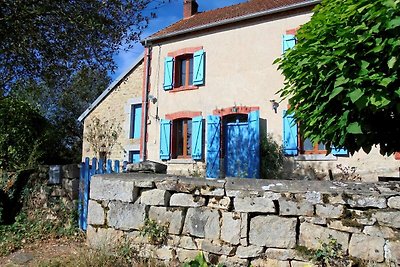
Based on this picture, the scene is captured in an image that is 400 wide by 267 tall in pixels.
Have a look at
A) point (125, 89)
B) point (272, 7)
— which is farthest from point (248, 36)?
point (125, 89)

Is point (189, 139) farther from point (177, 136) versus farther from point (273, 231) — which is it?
point (273, 231)

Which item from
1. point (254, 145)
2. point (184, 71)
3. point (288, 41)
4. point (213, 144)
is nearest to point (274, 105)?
point (254, 145)

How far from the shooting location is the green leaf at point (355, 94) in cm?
295

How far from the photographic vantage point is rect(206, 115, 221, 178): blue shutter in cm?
1119

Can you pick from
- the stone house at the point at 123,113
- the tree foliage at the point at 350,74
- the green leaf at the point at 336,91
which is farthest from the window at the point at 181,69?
the green leaf at the point at 336,91

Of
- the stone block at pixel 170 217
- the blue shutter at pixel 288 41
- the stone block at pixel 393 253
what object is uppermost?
the blue shutter at pixel 288 41

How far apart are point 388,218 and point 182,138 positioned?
30.8ft

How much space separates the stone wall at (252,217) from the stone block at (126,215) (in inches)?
0.4

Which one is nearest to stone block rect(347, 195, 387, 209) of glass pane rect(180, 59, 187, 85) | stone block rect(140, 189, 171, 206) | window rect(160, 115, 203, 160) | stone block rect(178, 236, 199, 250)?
stone block rect(178, 236, 199, 250)

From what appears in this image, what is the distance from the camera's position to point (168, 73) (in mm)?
12562

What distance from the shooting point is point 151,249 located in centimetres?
402

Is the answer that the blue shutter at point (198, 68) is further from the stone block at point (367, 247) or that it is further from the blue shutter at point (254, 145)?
the stone block at point (367, 247)

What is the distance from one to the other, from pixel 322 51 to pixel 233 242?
202 cm

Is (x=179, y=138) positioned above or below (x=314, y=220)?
above
